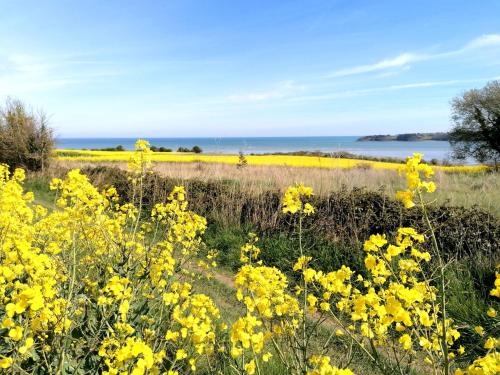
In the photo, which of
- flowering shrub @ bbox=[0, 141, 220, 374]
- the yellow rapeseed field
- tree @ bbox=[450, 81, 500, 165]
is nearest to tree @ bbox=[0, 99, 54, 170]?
the yellow rapeseed field

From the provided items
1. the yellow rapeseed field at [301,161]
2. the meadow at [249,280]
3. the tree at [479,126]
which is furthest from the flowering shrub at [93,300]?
the tree at [479,126]

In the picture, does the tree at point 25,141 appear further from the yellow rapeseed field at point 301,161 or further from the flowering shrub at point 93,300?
the flowering shrub at point 93,300

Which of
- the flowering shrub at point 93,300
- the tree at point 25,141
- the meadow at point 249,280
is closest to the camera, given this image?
the meadow at point 249,280

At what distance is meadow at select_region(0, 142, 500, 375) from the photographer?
1.98 meters

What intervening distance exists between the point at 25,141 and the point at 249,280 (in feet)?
56.3

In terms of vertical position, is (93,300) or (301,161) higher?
(301,161)

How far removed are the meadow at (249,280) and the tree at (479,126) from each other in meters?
12.0

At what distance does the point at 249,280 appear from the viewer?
219 cm

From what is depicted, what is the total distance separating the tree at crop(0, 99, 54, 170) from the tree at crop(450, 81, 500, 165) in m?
20.7

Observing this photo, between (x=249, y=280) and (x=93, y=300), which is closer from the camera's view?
(x=249, y=280)

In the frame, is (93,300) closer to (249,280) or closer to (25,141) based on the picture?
(249,280)

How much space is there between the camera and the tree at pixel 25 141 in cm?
1634

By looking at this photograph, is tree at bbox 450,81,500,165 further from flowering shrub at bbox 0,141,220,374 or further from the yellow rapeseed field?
flowering shrub at bbox 0,141,220,374

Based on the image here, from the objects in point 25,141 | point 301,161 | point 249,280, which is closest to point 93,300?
point 249,280
